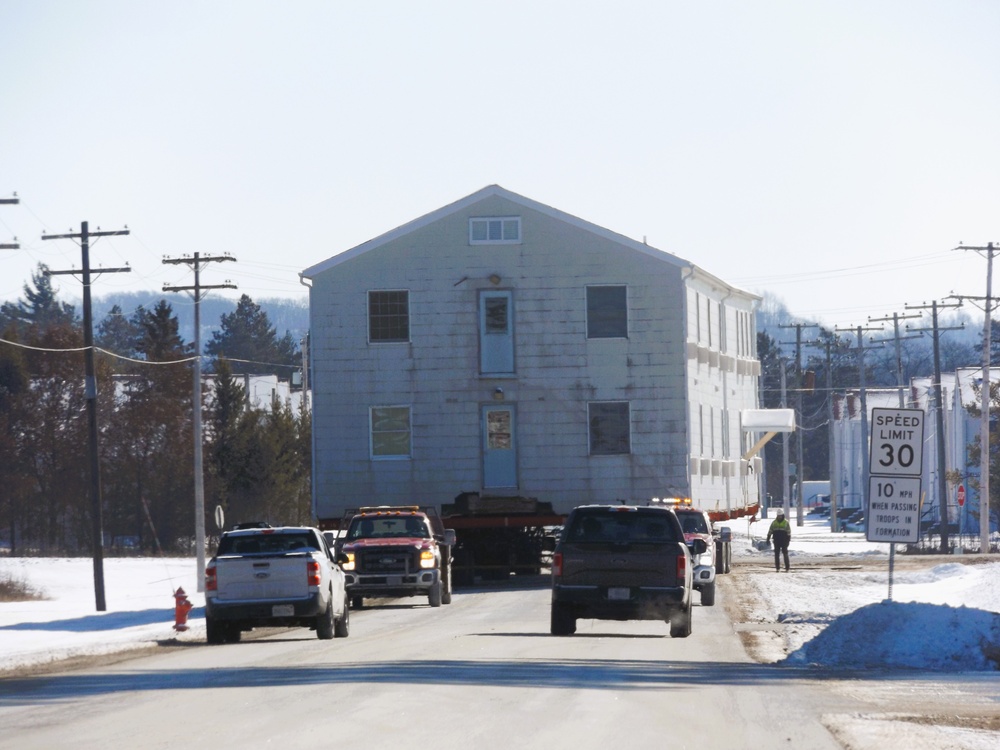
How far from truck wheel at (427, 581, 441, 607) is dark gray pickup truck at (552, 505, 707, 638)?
9.56m

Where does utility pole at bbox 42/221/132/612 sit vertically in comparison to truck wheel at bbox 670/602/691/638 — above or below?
above

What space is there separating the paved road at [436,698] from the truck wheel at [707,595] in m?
8.19

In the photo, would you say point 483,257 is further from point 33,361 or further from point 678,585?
point 33,361

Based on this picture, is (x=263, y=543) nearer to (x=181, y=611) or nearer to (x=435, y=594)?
(x=181, y=611)

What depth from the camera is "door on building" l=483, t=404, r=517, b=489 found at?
153 feet

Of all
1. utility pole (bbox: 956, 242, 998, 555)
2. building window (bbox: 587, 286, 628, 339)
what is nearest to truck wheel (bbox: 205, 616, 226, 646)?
building window (bbox: 587, 286, 628, 339)

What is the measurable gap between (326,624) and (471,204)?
23870 mm

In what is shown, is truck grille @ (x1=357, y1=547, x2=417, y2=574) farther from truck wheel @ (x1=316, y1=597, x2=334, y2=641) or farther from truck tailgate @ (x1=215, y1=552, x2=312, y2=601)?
truck tailgate @ (x1=215, y1=552, x2=312, y2=601)

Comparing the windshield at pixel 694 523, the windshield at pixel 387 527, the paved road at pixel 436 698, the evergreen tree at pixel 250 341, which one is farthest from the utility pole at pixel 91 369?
the evergreen tree at pixel 250 341

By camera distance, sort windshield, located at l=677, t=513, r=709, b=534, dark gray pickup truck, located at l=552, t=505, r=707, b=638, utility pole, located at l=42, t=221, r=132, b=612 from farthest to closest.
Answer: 1. utility pole, located at l=42, t=221, r=132, b=612
2. windshield, located at l=677, t=513, r=709, b=534
3. dark gray pickup truck, located at l=552, t=505, r=707, b=638

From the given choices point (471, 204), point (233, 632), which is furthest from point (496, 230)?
point (233, 632)

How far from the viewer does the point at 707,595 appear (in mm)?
33438

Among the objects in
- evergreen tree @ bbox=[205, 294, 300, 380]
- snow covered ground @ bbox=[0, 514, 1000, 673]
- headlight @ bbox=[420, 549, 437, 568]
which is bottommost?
snow covered ground @ bbox=[0, 514, 1000, 673]

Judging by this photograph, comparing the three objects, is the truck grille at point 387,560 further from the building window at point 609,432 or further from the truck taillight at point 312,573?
the building window at point 609,432
